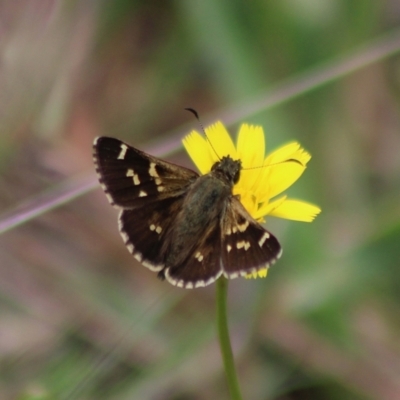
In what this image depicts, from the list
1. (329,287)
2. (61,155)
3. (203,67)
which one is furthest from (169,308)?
(203,67)

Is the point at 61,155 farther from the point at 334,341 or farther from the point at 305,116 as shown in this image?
the point at 334,341

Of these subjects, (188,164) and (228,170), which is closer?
(228,170)

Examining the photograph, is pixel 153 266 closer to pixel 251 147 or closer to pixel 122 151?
pixel 122 151

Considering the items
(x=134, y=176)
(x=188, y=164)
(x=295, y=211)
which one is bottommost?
(x=295, y=211)

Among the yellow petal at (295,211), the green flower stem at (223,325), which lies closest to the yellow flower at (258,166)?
the yellow petal at (295,211)

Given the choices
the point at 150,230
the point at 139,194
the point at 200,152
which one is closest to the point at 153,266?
the point at 150,230

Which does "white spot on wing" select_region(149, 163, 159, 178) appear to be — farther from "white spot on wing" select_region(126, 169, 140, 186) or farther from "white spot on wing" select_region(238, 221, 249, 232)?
"white spot on wing" select_region(238, 221, 249, 232)

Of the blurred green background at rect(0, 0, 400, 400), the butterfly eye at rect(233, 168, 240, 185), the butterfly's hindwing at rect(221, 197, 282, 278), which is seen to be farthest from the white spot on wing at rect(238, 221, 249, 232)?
the blurred green background at rect(0, 0, 400, 400)
